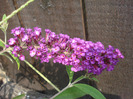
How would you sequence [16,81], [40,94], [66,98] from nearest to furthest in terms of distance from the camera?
[66,98], [40,94], [16,81]

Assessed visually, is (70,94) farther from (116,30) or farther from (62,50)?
(116,30)

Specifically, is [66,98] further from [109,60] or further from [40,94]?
[40,94]

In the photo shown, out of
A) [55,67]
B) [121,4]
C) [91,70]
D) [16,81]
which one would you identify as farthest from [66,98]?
[16,81]

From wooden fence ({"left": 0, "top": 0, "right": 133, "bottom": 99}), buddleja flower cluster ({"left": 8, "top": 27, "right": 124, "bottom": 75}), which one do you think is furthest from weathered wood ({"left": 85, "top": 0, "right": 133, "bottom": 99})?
buddleja flower cluster ({"left": 8, "top": 27, "right": 124, "bottom": 75})

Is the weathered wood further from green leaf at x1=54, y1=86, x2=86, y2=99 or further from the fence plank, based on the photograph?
green leaf at x1=54, y1=86, x2=86, y2=99

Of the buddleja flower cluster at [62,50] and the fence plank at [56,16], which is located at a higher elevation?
the fence plank at [56,16]

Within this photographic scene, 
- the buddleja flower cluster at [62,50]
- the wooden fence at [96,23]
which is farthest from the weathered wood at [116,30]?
the buddleja flower cluster at [62,50]

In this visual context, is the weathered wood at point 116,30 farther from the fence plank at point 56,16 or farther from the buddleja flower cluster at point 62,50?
the buddleja flower cluster at point 62,50
